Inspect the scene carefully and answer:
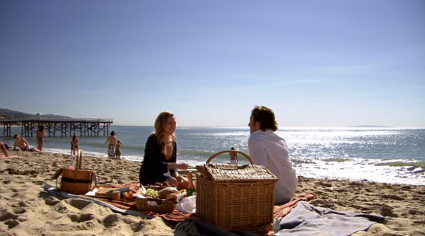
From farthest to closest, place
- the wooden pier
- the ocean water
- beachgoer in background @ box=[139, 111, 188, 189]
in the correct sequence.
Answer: the wooden pier → the ocean water → beachgoer in background @ box=[139, 111, 188, 189]

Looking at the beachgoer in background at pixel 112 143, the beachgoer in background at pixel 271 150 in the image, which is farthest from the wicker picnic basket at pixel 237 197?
the beachgoer in background at pixel 112 143

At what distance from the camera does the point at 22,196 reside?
147 inches

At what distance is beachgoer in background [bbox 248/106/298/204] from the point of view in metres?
3.68

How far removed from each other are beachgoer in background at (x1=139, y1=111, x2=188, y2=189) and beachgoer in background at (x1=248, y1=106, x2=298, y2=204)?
1.18 meters

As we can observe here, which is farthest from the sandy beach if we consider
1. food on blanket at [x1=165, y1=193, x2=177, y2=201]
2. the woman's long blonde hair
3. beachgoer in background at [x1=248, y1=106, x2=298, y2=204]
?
the woman's long blonde hair

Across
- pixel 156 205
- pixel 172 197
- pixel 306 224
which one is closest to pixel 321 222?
pixel 306 224

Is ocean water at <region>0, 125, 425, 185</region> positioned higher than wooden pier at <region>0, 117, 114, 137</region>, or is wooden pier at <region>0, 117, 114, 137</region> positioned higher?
wooden pier at <region>0, 117, 114, 137</region>

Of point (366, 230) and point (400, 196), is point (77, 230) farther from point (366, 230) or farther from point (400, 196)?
point (400, 196)

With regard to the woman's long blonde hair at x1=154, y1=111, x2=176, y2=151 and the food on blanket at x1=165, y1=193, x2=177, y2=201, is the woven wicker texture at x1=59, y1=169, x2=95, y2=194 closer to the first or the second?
the woman's long blonde hair at x1=154, y1=111, x2=176, y2=151

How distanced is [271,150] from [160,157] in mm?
1620

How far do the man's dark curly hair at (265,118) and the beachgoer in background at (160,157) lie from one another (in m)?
1.28

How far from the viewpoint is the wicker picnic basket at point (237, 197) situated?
271 centimetres

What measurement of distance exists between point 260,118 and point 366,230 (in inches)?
66.7

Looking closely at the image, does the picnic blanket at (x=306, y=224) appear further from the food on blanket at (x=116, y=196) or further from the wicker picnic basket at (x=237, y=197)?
the food on blanket at (x=116, y=196)
